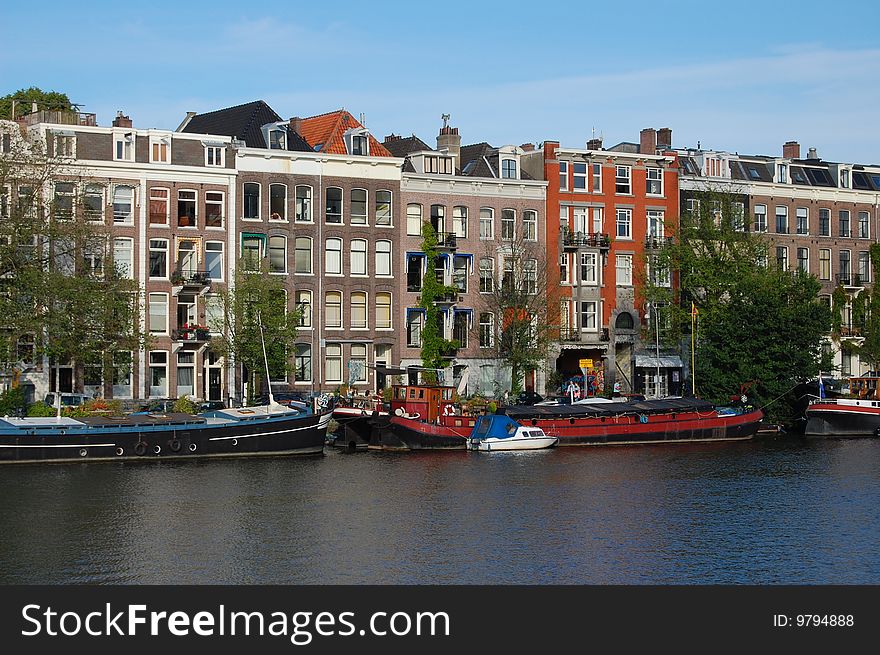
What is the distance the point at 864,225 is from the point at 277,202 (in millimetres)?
44546

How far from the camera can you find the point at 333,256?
89.4 m

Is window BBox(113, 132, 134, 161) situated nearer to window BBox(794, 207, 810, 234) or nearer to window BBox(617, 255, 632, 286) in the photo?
window BBox(617, 255, 632, 286)

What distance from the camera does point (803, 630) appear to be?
3284 cm

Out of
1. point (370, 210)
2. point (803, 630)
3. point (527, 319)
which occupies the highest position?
point (370, 210)

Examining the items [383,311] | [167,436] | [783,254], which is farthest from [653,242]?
[167,436]

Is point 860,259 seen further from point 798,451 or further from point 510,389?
point 798,451

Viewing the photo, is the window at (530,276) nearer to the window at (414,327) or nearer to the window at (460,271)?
the window at (460,271)

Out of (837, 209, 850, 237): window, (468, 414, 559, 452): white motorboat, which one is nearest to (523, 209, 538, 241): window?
(468, 414, 559, 452): white motorboat

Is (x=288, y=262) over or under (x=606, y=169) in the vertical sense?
under

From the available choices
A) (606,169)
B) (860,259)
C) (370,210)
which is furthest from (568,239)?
(860,259)

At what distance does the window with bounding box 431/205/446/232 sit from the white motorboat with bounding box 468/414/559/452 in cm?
2089

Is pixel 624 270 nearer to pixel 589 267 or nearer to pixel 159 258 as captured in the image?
pixel 589 267

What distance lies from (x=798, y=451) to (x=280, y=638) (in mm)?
47140

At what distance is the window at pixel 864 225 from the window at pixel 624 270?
63.7ft
